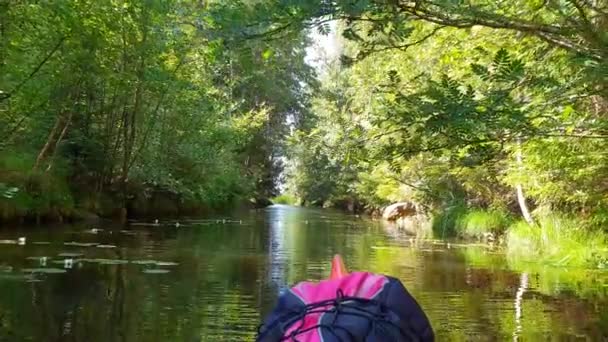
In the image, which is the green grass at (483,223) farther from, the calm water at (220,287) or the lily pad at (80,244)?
the lily pad at (80,244)

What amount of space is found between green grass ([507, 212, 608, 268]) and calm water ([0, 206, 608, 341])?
0.57m

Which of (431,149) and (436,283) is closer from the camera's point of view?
(431,149)

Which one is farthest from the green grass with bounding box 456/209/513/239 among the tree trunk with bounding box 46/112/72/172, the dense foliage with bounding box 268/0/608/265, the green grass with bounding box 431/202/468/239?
the tree trunk with bounding box 46/112/72/172

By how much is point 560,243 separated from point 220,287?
6458 mm

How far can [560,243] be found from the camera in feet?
38.4

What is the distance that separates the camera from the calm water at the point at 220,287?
5.73m

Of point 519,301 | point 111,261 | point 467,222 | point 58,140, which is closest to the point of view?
point 519,301

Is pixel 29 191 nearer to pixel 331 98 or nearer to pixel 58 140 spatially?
pixel 58 140

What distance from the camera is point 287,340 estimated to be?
6.97 ft

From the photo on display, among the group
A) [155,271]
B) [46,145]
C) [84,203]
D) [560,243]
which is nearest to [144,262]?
[155,271]

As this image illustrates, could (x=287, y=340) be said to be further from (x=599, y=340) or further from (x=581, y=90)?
(x=599, y=340)

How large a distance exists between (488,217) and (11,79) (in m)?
11.1

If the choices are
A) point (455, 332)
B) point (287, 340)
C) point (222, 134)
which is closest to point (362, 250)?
point (455, 332)

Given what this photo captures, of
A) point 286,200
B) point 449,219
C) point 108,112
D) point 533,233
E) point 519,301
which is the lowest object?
point 519,301
